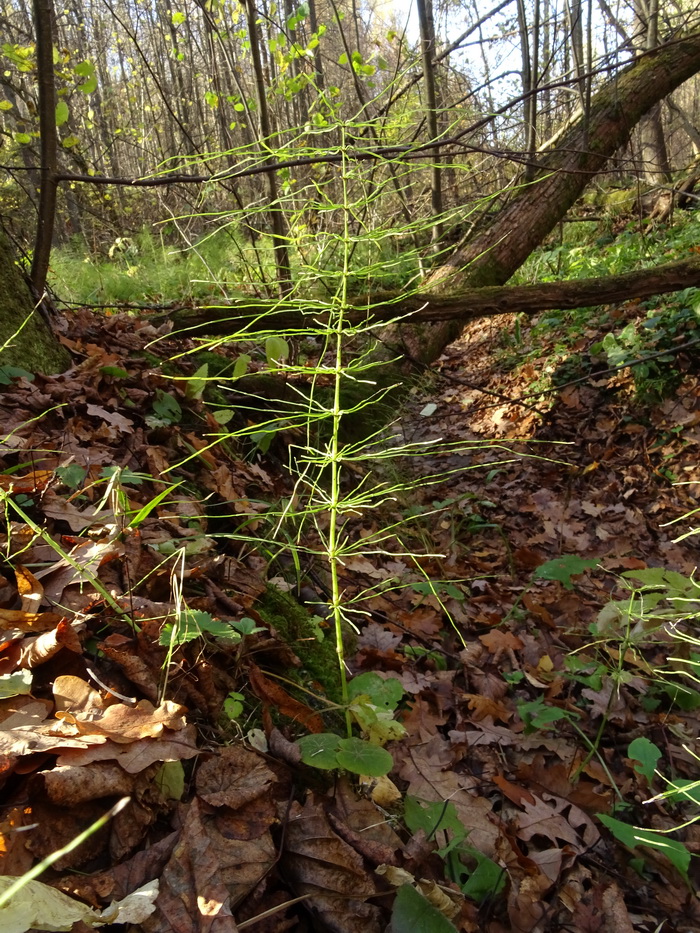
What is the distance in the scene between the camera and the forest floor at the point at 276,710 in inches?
47.1

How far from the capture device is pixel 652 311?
5.30m

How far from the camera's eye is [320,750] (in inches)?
56.9

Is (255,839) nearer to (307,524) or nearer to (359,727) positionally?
(359,727)

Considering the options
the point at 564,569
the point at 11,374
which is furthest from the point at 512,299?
the point at 11,374

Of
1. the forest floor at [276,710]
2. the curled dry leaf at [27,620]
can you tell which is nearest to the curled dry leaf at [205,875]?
the forest floor at [276,710]

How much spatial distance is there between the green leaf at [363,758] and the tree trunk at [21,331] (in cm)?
235

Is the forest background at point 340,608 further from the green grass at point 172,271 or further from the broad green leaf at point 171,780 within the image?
the green grass at point 172,271

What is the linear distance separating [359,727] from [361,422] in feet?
9.77

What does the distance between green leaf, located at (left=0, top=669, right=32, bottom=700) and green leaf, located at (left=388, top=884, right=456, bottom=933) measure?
0.97 m

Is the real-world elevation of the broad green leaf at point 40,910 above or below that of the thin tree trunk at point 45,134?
below

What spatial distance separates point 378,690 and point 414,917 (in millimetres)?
710

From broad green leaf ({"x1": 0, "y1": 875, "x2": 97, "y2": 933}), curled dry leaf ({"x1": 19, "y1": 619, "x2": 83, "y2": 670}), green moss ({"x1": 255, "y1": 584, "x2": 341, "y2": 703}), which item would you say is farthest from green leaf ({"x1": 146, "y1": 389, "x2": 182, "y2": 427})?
broad green leaf ({"x1": 0, "y1": 875, "x2": 97, "y2": 933})

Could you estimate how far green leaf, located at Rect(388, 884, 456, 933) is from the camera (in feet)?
3.96

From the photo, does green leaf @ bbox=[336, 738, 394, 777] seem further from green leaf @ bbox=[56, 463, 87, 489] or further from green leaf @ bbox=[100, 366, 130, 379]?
green leaf @ bbox=[100, 366, 130, 379]
